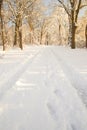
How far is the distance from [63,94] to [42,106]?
4.15 feet

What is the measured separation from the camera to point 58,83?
8.96 meters

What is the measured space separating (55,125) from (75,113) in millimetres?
788

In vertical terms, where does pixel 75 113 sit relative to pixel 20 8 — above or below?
below

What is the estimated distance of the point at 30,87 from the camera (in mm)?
8352

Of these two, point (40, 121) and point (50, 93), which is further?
point (50, 93)

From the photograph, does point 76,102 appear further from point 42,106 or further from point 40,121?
point 40,121

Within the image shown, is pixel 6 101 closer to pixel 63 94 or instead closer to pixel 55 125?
pixel 63 94

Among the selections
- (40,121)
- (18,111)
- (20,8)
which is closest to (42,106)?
(18,111)

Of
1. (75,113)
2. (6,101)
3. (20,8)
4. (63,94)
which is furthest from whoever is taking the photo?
(20,8)

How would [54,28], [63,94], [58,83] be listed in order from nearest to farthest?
[63,94] → [58,83] → [54,28]

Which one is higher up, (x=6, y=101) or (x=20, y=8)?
(x=20, y=8)

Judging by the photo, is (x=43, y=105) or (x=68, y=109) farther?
(x=43, y=105)

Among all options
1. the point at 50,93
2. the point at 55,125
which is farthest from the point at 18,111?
the point at 50,93

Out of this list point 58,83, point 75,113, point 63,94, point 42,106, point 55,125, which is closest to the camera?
point 55,125
